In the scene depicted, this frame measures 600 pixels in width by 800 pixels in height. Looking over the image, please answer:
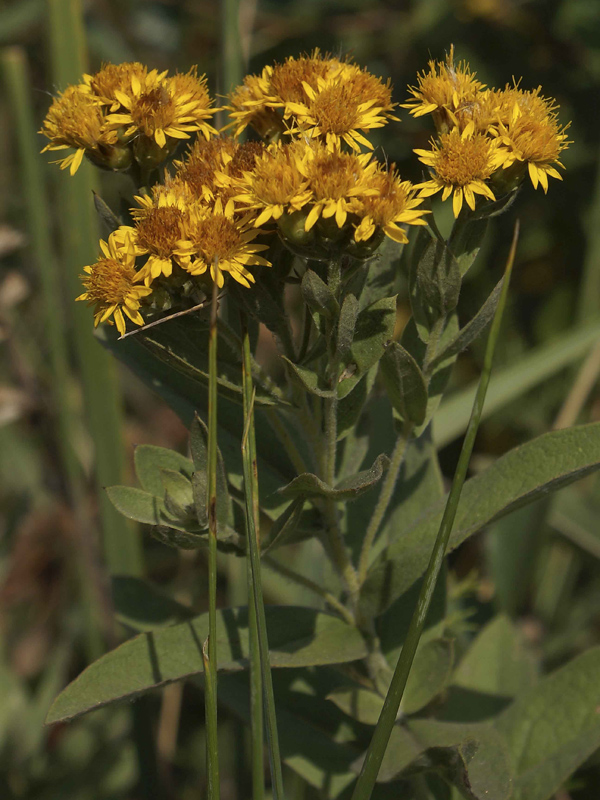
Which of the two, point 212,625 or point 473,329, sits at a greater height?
point 473,329

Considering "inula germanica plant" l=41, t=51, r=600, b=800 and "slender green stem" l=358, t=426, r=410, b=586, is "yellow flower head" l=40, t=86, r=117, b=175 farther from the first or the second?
"slender green stem" l=358, t=426, r=410, b=586

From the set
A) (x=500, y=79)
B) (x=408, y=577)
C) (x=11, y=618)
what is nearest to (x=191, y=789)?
(x=11, y=618)

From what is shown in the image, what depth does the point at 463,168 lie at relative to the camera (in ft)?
3.83

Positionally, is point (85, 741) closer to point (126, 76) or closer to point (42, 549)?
point (42, 549)

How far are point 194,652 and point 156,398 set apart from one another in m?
1.88

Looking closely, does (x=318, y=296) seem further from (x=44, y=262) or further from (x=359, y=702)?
(x=44, y=262)

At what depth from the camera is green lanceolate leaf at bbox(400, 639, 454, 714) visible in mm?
1433

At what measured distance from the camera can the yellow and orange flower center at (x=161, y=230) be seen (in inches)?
45.3

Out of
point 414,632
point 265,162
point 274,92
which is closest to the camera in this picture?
point 414,632

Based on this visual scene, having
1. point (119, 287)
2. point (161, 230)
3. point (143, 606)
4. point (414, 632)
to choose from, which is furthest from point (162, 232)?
point (143, 606)

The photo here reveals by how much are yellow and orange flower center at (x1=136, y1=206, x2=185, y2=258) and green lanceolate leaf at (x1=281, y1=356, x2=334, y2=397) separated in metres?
0.24

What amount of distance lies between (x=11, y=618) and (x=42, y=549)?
27cm

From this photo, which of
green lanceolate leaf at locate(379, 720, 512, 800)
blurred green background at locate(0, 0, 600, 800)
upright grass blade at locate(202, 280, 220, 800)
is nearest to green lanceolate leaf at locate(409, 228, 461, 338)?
upright grass blade at locate(202, 280, 220, 800)

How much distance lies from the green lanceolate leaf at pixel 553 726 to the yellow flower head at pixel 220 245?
110 centimetres
